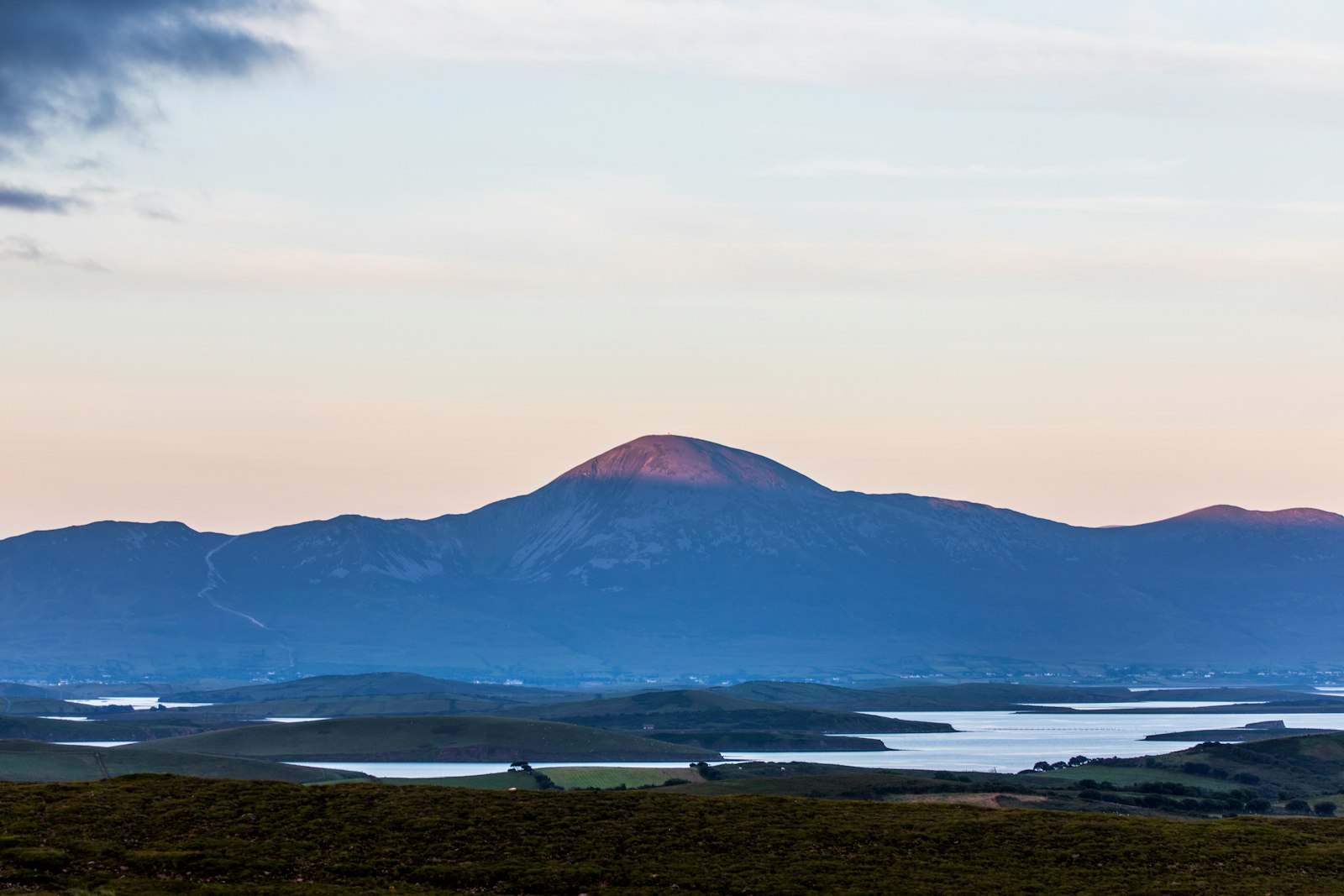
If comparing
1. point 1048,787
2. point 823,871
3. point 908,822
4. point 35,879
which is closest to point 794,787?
point 1048,787

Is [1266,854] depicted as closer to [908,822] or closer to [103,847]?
[908,822]

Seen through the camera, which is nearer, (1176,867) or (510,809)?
(1176,867)

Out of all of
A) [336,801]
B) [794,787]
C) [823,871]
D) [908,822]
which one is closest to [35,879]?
[336,801]

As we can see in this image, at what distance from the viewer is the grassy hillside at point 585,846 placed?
76.2 m

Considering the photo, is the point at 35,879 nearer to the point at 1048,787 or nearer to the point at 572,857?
the point at 572,857

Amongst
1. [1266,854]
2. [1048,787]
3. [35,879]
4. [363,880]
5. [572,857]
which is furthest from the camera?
[1048,787]

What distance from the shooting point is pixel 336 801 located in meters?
90.9

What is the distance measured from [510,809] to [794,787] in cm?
8388

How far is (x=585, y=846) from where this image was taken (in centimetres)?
8431

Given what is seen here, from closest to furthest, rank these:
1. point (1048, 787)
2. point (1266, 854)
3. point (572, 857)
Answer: point (572, 857), point (1266, 854), point (1048, 787)

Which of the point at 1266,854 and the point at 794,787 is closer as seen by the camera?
the point at 1266,854

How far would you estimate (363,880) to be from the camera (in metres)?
75.8

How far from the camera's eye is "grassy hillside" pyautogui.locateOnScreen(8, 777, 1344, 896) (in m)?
76.2

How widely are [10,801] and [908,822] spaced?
4304 centimetres
